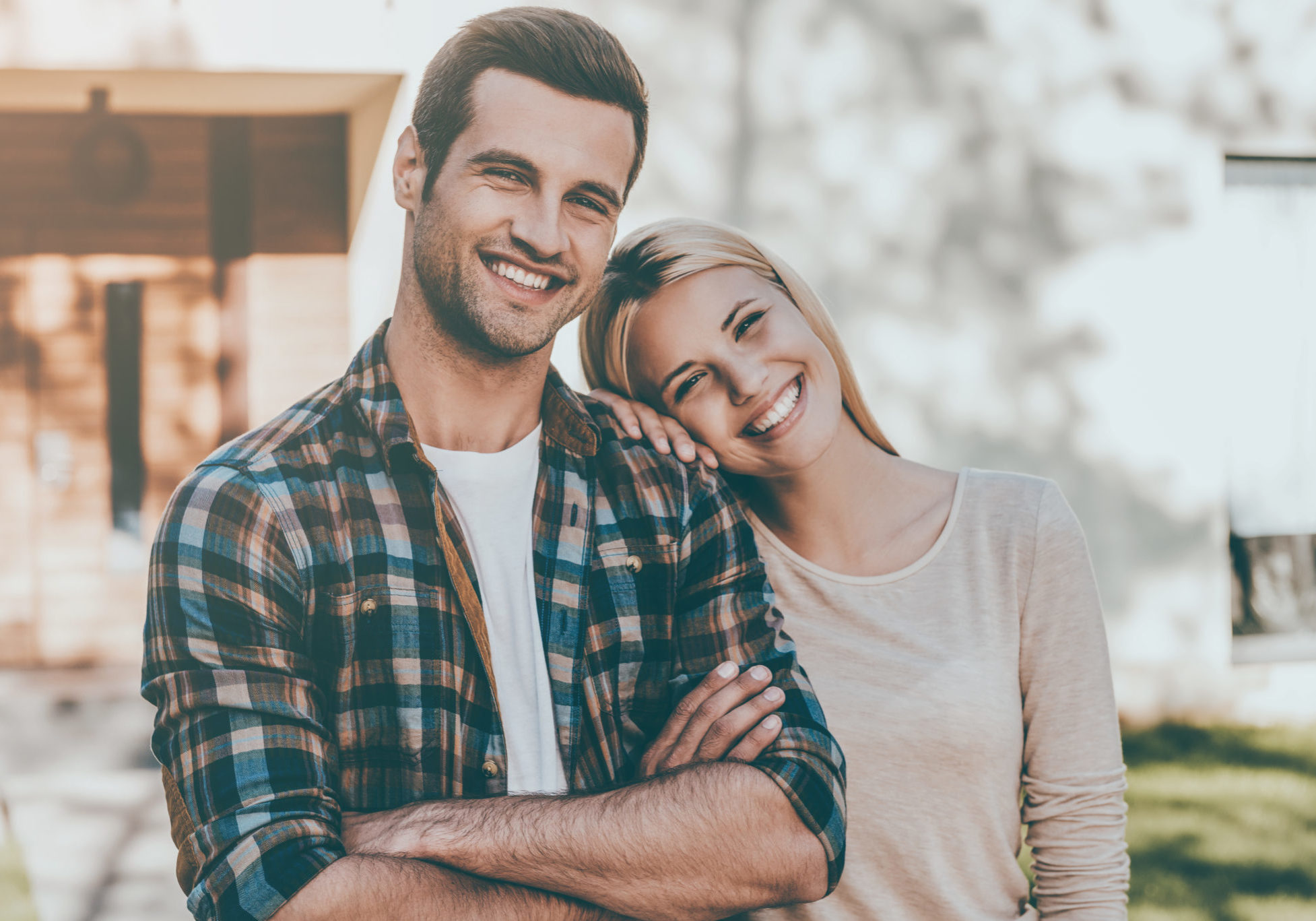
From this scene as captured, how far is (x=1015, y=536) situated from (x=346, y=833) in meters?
1.26

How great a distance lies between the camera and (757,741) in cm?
170

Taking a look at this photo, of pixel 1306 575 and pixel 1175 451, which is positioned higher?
pixel 1175 451

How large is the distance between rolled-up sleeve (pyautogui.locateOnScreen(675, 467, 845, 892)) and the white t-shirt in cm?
26

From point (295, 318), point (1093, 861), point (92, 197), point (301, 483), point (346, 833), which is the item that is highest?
point (92, 197)

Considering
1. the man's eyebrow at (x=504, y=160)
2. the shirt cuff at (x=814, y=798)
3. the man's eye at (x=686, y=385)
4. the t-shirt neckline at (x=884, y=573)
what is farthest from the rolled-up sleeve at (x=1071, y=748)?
the man's eyebrow at (x=504, y=160)

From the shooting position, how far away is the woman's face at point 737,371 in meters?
2.03

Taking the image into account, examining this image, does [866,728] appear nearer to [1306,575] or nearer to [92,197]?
[1306,575]

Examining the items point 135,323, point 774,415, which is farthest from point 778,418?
point 135,323

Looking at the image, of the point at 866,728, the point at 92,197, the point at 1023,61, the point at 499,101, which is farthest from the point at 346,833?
the point at 92,197

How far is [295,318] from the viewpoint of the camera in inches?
256

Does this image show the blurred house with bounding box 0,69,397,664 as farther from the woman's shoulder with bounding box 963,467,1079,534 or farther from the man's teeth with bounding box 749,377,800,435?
the woman's shoulder with bounding box 963,467,1079,534

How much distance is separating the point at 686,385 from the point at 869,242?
3554 mm

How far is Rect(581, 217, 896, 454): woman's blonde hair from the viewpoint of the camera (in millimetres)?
2096

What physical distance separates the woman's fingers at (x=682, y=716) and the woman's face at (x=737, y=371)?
44 cm
